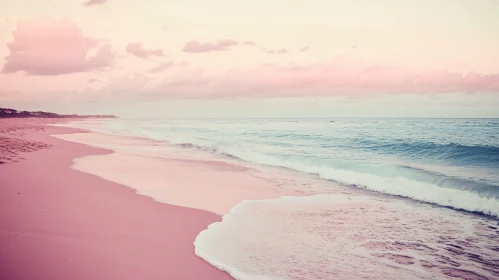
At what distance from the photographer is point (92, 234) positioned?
548cm

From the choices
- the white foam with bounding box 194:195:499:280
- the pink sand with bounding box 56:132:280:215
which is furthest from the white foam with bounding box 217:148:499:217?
the pink sand with bounding box 56:132:280:215

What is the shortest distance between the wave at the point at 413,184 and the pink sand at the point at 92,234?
674 centimetres

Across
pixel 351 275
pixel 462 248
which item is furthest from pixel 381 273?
pixel 462 248

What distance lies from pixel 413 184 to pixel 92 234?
9858 mm

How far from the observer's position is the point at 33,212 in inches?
250

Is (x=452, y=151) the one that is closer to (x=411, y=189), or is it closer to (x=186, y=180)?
(x=411, y=189)

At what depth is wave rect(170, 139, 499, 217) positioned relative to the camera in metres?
8.84

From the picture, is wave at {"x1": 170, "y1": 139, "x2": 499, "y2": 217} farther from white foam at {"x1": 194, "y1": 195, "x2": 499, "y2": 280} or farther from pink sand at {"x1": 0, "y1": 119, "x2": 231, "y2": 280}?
pink sand at {"x1": 0, "y1": 119, "x2": 231, "y2": 280}

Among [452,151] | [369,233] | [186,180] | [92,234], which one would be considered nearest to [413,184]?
[369,233]

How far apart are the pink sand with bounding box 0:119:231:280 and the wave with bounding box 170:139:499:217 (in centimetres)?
674

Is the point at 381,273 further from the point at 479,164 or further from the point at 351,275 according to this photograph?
the point at 479,164

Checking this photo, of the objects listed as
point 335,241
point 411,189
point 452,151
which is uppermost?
point 452,151

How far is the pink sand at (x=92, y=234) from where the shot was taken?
4.25 m

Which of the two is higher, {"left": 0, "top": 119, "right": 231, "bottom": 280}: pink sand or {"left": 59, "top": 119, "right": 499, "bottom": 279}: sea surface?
{"left": 0, "top": 119, "right": 231, "bottom": 280}: pink sand
